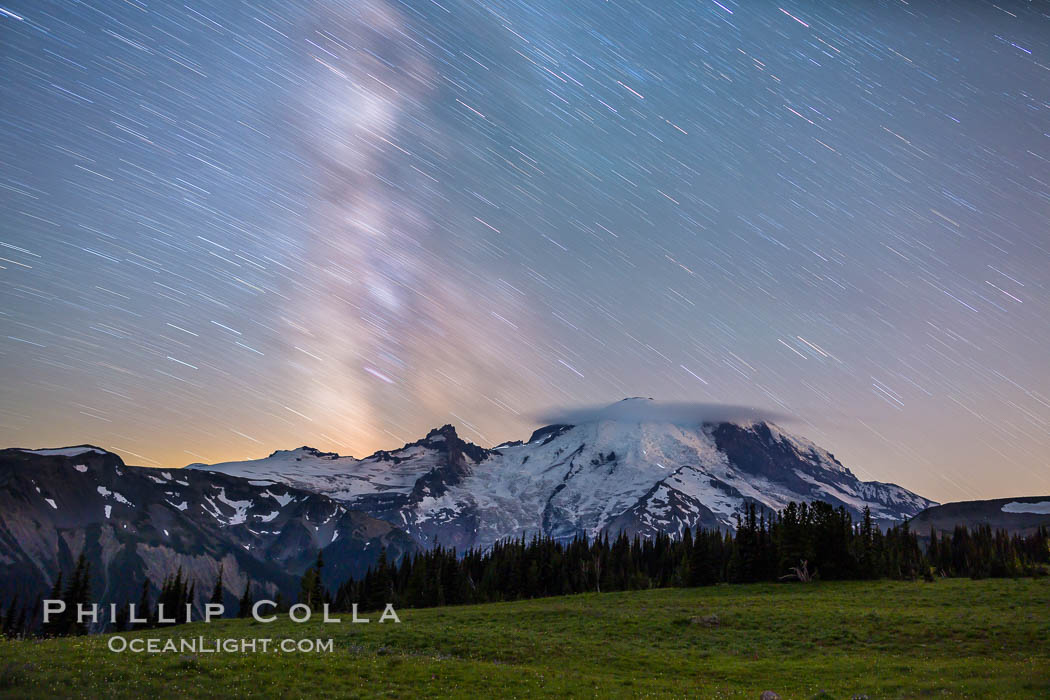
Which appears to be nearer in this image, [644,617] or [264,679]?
[264,679]

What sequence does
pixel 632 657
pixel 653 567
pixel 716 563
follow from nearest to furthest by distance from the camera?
pixel 632 657 → pixel 716 563 → pixel 653 567

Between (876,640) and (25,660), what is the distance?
47.3 m

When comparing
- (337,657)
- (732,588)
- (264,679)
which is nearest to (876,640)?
(337,657)

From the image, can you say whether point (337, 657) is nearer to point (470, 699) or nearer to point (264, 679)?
point (264, 679)

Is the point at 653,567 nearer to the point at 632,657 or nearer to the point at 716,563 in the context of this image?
the point at 716,563

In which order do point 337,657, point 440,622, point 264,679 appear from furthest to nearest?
point 440,622, point 337,657, point 264,679

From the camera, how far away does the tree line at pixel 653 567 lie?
8988 cm

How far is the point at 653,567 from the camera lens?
14838 cm

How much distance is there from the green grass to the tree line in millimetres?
29555

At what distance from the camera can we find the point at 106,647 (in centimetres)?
3538

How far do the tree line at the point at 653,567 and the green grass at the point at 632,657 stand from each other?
2956 cm

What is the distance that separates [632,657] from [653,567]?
11809 centimetres

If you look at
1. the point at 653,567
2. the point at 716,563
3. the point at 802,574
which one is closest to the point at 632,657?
the point at 802,574

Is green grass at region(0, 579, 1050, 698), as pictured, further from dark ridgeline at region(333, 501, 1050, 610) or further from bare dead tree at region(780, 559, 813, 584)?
dark ridgeline at region(333, 501, 1050, 610)
